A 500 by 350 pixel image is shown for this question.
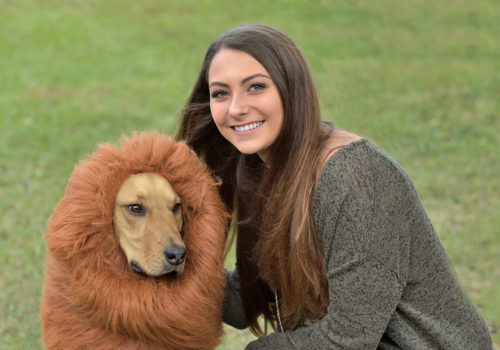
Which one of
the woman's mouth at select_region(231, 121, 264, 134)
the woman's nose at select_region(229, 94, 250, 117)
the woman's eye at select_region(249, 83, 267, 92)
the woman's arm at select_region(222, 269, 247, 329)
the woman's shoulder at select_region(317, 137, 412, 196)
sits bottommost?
the woman's arm at select_region(222, 269, 247, 329)

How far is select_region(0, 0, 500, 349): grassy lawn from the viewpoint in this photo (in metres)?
5.06

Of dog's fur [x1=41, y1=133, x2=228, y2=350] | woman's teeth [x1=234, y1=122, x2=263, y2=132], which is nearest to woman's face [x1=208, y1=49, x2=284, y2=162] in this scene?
woman's teeth [x1=234, y1=122, x2=263, y2=132]

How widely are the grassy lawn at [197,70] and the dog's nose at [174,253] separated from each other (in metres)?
0.80

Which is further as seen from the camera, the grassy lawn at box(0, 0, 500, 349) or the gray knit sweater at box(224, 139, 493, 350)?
the grassy lawn at box(0, 0, 500, 349)

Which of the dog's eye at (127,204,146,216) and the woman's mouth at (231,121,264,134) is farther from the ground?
the woman's mouth at (231,121,264,134)

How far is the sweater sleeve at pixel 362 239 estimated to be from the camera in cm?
213

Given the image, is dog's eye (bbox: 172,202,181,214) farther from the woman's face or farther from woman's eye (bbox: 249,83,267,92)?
woman's eye (bbox: 249,83,267,92)

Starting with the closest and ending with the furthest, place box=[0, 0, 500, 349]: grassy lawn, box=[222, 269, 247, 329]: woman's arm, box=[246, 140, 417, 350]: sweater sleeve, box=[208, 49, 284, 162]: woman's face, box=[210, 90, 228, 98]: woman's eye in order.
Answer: box=[246, 140, 417, 350]: sweater sleeve < box=[208, 49, 284, 162]: woman's face < box=[210, 90, 228, 98]: woman's eye < box=[222, 269, 247, 329]: woman's arm < box=[0, 0, 500, 349]: grassy lawn

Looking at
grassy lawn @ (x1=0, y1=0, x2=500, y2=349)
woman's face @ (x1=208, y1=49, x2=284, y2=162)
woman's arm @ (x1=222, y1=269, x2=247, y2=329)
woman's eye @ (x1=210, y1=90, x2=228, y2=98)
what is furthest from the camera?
grassy lawn @ (x1=0, y1=0, x2=500, y2=349)

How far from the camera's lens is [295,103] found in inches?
89.7

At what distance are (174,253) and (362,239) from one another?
2.07 feet

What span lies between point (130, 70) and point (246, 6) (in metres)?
4.20

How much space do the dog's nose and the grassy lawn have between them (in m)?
0.80

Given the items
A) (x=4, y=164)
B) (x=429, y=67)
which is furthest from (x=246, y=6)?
(x=4, y=164)
